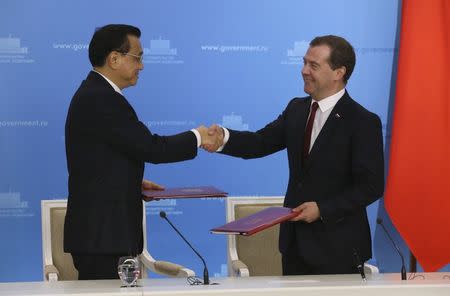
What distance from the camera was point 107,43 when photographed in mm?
3967

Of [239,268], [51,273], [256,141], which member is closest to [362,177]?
[256,141]

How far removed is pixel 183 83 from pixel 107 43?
1.83 meters

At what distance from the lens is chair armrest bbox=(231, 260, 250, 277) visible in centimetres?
452

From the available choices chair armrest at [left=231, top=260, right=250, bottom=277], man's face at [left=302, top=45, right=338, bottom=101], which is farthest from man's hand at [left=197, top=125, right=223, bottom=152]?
chair armrest at [left=231, top=260, right=250, bottom=277]

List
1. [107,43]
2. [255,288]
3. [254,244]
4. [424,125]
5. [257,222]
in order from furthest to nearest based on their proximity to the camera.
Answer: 1. [424,125]
2. [254,244]
3. [107,43]
4. [257,222]
5. [255,288]

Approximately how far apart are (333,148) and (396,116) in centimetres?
172

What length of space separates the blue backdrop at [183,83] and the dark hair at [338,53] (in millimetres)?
1640

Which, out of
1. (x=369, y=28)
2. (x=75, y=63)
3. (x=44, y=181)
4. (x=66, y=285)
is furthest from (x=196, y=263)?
(x=66, y=285)

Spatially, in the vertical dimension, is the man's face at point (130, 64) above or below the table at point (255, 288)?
above

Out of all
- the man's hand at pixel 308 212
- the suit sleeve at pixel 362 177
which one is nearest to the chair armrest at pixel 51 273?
the man's hand at pixel 308 212

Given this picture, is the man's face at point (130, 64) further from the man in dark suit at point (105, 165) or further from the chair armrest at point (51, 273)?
the chair armrest at point (51, 273)

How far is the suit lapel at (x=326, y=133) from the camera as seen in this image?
13.2 ft

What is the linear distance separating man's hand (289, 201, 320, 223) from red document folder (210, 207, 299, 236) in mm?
50

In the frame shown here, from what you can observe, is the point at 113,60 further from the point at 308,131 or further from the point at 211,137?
the point at 308,131
